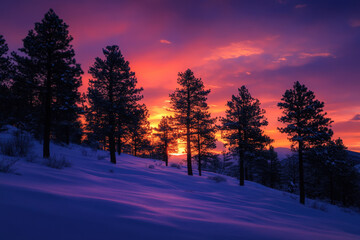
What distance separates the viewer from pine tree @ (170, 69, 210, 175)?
18531 millimetres

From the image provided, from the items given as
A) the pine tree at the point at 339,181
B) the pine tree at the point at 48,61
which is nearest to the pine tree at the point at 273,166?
the pine tree at the point at 339,181

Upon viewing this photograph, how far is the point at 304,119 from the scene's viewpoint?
15.7m

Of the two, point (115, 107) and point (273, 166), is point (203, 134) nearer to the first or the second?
point (115, 107)

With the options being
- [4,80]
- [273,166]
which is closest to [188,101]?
[4,80]

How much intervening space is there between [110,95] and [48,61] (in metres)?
5.55

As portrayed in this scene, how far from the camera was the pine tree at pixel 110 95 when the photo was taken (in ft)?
51.0

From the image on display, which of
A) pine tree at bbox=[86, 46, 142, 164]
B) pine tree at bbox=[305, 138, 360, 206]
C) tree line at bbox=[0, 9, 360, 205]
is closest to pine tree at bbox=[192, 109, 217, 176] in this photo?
tree line at bbox=[0, 9, 360, 205]

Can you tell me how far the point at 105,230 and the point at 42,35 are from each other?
14.6 meters

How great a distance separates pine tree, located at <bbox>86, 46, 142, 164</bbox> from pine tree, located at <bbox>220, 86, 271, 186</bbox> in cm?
1057

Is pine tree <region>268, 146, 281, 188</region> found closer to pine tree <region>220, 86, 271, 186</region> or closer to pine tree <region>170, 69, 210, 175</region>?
pine tree <region>220, 86, 271, 186</region>

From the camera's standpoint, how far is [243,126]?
19.6 m

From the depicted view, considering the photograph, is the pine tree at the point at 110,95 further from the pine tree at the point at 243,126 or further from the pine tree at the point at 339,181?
the pine tree at the point at 339,181

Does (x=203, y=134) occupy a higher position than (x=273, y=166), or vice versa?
(x=203, y=134)

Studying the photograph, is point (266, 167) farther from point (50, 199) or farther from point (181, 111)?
point (50, 199)
